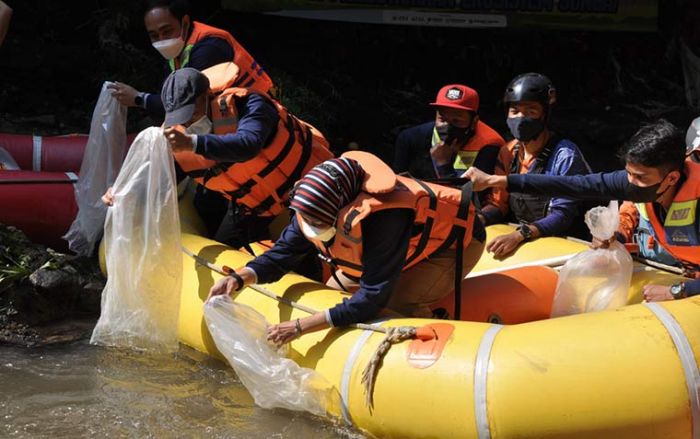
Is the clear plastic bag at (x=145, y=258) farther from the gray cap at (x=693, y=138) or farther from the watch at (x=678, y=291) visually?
the gray cap at (x=693, y=138)

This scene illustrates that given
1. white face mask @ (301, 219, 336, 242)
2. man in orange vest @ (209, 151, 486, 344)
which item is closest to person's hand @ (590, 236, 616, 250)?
man in orange vest @ (209, 151, 486, 344)

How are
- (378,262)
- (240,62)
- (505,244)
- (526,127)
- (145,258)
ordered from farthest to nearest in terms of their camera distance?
(240,62), (526,127), (505,244), (145,258), (378,262)

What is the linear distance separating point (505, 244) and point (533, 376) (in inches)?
57.2

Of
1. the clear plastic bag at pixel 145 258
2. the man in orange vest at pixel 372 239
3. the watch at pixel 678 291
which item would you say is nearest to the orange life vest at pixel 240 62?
the clear plastic bag at pixel 145 258

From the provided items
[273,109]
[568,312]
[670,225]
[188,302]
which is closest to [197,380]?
[188,302]

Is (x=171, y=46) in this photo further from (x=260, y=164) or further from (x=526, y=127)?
(x=526, y=127)

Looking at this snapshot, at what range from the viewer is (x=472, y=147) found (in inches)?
195

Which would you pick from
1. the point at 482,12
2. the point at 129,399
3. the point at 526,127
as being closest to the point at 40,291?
the point at 129,399

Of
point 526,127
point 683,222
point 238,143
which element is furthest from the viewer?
point 526,127

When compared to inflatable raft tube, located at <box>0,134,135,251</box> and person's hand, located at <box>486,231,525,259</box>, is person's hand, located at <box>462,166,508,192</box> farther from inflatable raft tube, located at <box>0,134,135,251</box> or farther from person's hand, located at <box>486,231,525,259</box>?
inflatable raft tube, located at <box>0,134,135,251</box>

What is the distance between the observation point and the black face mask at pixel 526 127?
4594mm

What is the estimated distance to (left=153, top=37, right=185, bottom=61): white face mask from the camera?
15.9ft

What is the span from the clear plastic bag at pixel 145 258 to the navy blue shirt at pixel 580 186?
1.52 meters

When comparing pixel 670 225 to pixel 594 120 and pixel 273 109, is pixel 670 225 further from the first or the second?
pixel 594 120
